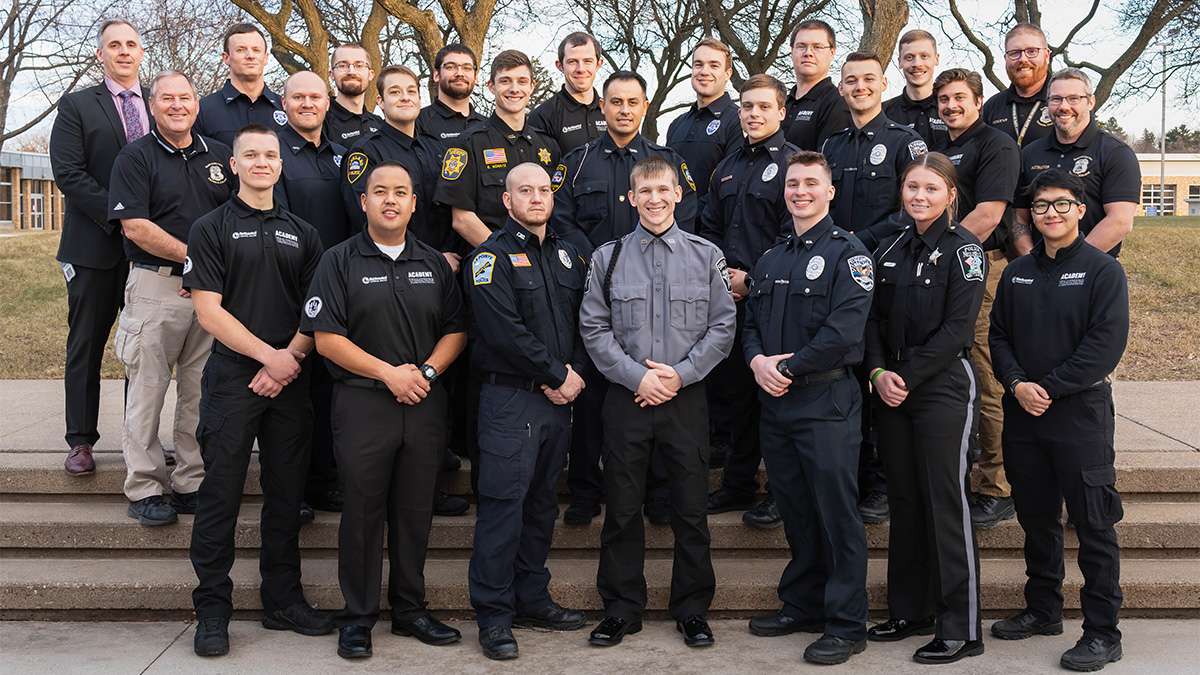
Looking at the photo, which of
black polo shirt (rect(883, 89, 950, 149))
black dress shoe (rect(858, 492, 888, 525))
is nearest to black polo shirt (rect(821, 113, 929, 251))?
black polo shirt (rect(883, 89, 950, 149))

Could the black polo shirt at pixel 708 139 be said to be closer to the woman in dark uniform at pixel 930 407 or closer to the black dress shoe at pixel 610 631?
the woman in dark uniform at pixel 930 407

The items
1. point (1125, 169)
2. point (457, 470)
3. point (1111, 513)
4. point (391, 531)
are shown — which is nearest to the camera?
point (1111, 513)

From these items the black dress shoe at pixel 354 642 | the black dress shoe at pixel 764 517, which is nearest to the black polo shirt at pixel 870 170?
the black dress shoe at pixel 764 517

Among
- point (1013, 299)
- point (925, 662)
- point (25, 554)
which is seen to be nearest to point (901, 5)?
point (1013, 299)

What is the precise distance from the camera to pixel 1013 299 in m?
4.64

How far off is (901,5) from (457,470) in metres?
8.75

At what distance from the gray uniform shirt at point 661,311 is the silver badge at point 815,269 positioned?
1.27ft

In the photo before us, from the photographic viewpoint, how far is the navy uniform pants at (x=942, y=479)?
4496 millimetres

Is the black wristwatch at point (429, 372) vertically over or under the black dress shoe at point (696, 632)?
over

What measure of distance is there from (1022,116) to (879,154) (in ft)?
3.57

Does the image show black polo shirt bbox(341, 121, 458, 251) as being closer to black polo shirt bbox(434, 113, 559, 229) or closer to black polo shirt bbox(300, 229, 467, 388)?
black polo shirt bbox(434, 113, 559, 229)

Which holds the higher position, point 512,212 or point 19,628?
point 512,212

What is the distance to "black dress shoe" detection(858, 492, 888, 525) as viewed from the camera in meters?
5.34

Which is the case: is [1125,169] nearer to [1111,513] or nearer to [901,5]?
[1111,513]
